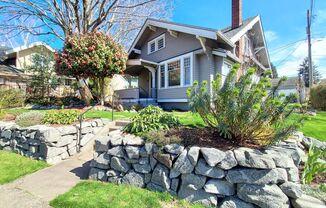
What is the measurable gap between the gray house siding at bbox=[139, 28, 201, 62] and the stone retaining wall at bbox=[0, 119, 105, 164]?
24.5ft

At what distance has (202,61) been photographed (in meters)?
11.9

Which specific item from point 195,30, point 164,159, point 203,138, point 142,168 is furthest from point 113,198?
point 195,30

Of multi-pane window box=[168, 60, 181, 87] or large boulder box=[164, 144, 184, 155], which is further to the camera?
multi-pane window box=[168, 60, 181, 87]

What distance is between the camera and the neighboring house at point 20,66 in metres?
17.7

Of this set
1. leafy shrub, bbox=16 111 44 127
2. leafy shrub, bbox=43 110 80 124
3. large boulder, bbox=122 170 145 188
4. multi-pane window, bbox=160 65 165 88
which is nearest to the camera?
large boulder, bbox=122 170 145 188

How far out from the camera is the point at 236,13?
14.9 m

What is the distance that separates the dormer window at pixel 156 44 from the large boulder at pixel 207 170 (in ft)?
39.3

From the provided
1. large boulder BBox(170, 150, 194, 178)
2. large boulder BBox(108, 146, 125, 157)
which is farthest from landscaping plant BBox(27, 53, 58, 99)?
large boulder BBox(170, 150, 194, 178)

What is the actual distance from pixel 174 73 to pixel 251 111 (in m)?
10.1

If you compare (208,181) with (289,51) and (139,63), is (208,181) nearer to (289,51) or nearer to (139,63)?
(139,63)

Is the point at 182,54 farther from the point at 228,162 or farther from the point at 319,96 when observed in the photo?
the point at 319,96

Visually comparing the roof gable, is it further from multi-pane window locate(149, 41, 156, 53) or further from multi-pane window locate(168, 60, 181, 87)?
multi-pane window locate(168, 60, 181, 87)

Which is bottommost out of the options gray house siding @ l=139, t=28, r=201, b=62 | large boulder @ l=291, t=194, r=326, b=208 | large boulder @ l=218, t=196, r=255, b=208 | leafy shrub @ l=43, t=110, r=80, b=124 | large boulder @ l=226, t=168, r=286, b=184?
large boulder @ l=218, t=196, r=255, b=208

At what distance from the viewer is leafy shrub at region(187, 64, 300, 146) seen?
3598 millimetres
